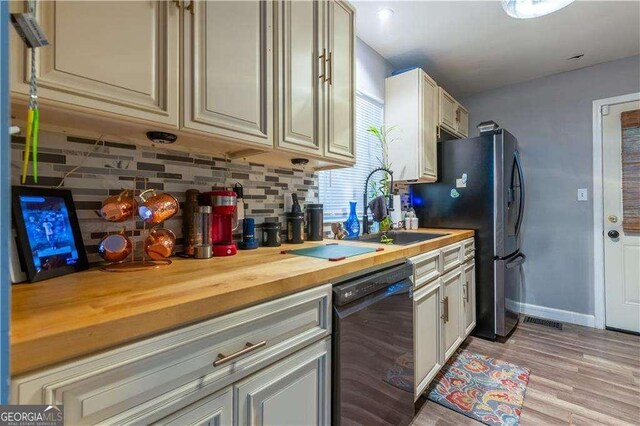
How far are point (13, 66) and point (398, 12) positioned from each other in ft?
6.88

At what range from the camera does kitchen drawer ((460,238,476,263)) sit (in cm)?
228

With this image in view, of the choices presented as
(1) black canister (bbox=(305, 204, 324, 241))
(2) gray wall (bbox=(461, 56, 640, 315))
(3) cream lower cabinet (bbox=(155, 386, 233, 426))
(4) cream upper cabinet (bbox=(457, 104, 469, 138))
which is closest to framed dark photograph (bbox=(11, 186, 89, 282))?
(3) cream lower cabinet (bbox=(155, 386, 233, 426))

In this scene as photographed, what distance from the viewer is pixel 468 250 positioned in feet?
7.87

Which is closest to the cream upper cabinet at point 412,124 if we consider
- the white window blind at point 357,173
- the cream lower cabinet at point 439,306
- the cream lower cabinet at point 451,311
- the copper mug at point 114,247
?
the white window blind at point 357,173

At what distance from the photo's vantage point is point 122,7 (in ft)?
2.79

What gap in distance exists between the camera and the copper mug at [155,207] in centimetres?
103

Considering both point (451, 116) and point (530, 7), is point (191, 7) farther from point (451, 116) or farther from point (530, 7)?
point (451, 116)

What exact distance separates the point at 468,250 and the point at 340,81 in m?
1.71

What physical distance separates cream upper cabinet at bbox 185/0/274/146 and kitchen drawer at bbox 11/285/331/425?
27.2 inches

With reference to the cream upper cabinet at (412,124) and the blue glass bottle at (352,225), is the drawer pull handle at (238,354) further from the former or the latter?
the cream upper cabinet at (412,124)

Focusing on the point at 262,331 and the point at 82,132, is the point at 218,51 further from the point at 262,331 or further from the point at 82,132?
the point at 262,331

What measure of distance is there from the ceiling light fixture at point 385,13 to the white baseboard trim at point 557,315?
2.72 metres

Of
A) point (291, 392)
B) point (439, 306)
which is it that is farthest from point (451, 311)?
point (291, 392)

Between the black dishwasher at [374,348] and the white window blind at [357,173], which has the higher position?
the white window blind at [357,173]
